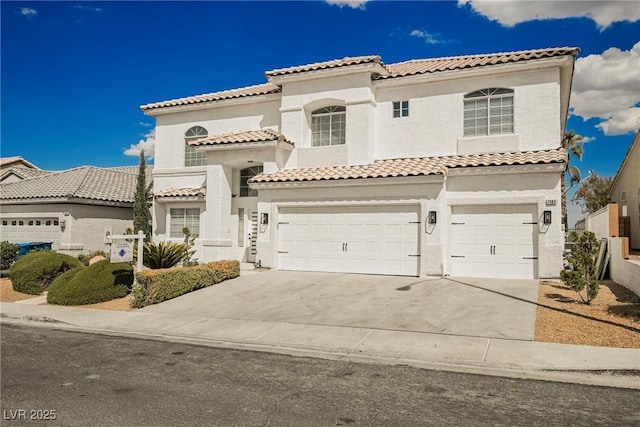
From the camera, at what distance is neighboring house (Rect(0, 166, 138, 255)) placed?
2275 cm

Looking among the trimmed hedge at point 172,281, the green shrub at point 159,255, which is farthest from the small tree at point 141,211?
the trimmed hedge at point 172,281

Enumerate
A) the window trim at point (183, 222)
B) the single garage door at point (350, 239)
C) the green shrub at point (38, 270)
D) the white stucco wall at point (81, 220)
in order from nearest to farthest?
the single garage door at point (350, 239), the green shrub at point (38, 270), the window trim at point (183, 222), the white stucco wall at point (81, 220)

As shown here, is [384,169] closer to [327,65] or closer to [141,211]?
[327,65]

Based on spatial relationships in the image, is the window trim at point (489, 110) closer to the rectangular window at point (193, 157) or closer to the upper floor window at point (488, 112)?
the upper floor window at point (488, 112)

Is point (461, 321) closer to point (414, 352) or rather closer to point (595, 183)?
point (414, 352)

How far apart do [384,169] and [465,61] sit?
587 cm

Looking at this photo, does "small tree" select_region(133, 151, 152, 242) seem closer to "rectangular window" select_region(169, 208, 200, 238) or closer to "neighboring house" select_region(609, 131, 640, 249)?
"rectangular window" select_region(169, 208, 200, 238)

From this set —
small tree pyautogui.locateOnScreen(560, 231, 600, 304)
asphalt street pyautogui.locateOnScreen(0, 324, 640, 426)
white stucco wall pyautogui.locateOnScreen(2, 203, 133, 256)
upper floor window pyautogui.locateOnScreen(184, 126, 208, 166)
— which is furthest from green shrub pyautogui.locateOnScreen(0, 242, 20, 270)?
small tree pyautogui.locateOnScreen(560, 231, 600, 304)

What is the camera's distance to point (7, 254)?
805 inches

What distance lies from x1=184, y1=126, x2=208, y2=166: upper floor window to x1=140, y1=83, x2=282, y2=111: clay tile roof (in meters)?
1.32

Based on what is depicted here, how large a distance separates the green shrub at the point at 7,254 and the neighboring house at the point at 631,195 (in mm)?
26272

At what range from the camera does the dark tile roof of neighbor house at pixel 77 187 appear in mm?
23359

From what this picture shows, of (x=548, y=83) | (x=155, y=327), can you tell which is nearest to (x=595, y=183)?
(x=548, y=83)

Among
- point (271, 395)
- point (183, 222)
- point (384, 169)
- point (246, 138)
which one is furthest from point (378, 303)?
point (183, 222)
